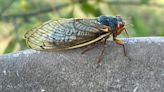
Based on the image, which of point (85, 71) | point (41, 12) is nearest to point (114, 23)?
point (85, 71)

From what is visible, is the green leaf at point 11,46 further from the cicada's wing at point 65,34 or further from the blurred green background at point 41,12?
the cicada's wing at point 65,34

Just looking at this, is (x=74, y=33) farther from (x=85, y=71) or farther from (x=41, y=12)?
(x=41, y=12)

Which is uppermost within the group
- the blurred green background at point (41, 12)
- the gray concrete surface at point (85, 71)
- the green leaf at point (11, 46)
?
the gray concrete surface at point (85, 71)

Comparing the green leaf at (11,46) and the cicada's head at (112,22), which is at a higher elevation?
the cicada's head at (112,22)

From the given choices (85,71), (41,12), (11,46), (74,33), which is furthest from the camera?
(41,12)

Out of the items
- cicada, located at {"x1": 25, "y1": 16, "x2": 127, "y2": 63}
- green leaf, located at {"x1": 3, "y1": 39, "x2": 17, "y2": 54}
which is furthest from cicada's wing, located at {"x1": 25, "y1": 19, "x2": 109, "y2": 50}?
green leaf, located at {"x1": 3, "y1": 39, "x2": 17, "y2": 54}

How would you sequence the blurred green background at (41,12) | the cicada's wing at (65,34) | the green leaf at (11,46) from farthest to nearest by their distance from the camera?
the blurred green background at (41,12) < the green leaf at (11,46) < the cicada's wing at (65,34)

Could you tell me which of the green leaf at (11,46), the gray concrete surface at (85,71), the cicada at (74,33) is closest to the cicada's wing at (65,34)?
the cicada at (74,33)
